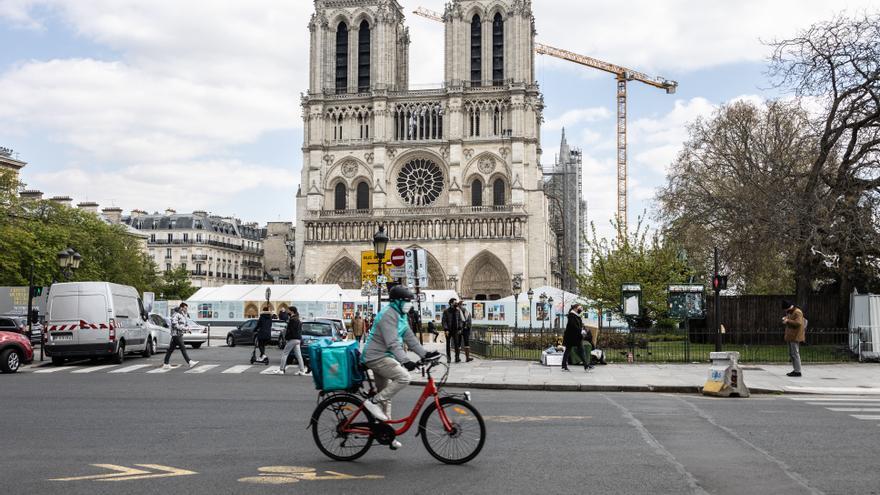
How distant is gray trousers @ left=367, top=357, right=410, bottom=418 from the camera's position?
311 inches

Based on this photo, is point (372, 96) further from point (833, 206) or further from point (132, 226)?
point (833, 206)

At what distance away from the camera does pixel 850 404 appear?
12.6m

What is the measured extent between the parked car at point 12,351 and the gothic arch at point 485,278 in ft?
162

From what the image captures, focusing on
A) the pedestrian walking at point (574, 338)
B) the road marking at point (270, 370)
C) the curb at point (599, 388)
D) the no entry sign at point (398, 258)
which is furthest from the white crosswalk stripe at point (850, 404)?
the road marking at point (270, 370)

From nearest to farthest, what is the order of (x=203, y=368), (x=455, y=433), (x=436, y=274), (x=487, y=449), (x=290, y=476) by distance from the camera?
(x=290, y=476) < (x=455, y=433) < (x=487, y=449) < (x=203, y=368) < (x=436, y=274)

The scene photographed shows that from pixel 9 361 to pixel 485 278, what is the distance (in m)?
51.4

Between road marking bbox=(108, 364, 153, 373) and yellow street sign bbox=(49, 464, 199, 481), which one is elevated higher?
yellow street sign bbox=(49, 464, 199, 481)

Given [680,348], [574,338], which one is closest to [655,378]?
[574,338]

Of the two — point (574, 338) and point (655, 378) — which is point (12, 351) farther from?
point (655, 378)

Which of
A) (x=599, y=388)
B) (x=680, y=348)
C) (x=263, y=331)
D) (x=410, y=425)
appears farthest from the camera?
(x=680, y=348)

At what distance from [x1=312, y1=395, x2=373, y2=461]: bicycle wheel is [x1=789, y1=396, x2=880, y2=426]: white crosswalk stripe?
6.59 meters

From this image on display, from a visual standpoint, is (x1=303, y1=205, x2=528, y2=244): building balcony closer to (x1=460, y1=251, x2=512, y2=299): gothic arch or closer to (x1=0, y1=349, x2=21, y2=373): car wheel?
(x1=460, y1=251, x2=512, y2=299): gothic arch

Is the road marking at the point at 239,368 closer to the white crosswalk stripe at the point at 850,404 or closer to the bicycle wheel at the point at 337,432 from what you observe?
the white crosswalk stripe at the point at 850,404

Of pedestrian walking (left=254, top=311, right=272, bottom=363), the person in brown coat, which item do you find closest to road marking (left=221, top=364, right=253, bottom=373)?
pedestrian walking (left=254, top=311, right=272, bottom=363)
